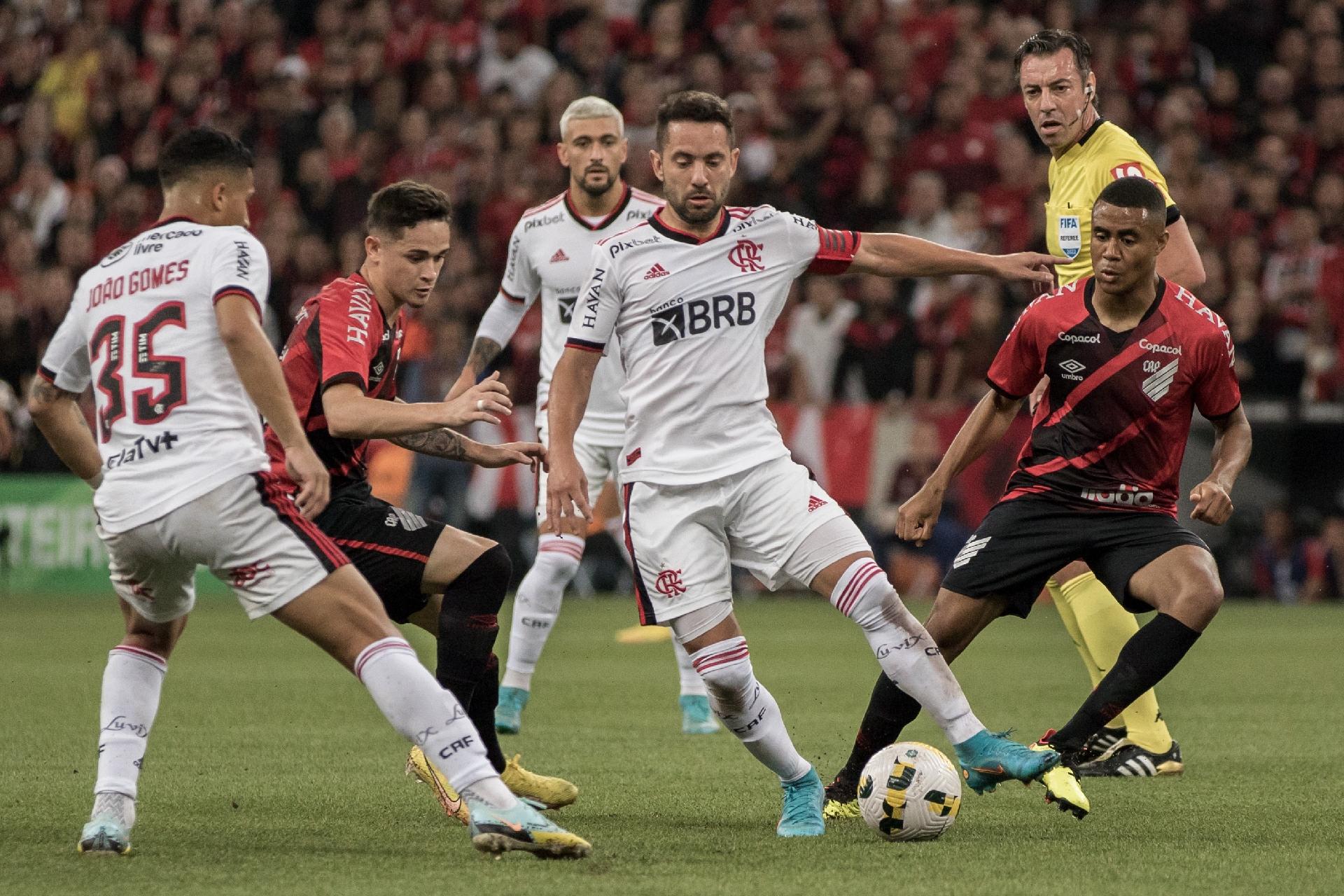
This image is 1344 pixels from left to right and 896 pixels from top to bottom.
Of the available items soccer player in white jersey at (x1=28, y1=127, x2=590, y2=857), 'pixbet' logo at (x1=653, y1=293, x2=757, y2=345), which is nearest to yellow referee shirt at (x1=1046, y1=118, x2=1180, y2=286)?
'pixbet' logo at (x1=653, y1=293, x2=757, y2=345)

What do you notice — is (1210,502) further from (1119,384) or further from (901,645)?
(901,645)

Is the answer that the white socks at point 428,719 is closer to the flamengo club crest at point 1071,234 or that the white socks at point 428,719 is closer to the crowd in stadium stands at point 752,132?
the flamengo club crest at point 1071,234

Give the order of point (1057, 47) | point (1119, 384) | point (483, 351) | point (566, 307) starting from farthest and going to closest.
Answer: point (566, 307) → point (483, 351) → point (1057, 47) → point (1119, 384)

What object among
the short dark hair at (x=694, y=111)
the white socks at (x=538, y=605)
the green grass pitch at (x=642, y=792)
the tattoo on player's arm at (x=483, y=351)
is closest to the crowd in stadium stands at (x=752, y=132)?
the green grass pitch at (x=642, y=792)

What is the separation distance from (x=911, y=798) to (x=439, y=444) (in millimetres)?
1958

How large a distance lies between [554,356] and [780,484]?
3.38m

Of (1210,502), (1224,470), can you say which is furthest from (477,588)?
(1224,470)

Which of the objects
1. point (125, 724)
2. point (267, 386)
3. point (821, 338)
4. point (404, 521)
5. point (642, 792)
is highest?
point (267, 386)

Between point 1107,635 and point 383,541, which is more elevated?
point 383,541

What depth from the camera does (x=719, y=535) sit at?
6129mm

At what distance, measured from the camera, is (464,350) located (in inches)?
626

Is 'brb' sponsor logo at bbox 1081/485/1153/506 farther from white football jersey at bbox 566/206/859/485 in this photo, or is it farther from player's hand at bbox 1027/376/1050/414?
white football jersey at bbox 566/206/859/485

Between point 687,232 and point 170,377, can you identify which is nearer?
point 170,377

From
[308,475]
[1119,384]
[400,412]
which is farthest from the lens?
[1119,384]
